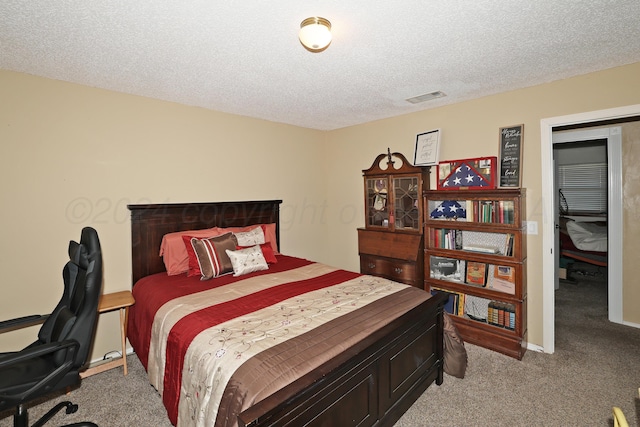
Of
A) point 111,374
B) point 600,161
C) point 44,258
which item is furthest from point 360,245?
point 600,161

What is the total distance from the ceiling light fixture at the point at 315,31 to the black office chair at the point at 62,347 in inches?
69.6

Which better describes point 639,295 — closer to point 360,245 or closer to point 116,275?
point 360,245

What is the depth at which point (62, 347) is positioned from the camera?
1608 millimetres

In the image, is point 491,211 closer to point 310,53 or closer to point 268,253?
point 310,53

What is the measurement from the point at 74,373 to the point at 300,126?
3.60m

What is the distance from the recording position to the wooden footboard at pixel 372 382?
1.26 m

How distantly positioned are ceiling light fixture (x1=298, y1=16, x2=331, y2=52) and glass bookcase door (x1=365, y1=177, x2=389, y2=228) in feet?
7.48

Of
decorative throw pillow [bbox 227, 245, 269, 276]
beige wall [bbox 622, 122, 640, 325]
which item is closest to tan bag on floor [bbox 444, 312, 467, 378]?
decorative throw pillow [bbox 227, 245, 269, 276]

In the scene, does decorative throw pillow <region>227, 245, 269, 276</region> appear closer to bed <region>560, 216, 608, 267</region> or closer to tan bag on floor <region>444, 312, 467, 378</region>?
tan bag on floor <region>444, 312, 467, 378</region>

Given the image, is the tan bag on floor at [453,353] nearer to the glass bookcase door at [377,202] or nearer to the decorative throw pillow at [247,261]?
the glass bookcase door at [377,202]

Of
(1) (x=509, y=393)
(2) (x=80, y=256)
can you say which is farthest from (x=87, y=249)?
(1) (x=509, y=393)

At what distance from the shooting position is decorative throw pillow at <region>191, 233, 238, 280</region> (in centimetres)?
279

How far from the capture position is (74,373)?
5.68ft

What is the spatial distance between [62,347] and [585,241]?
6484mm
